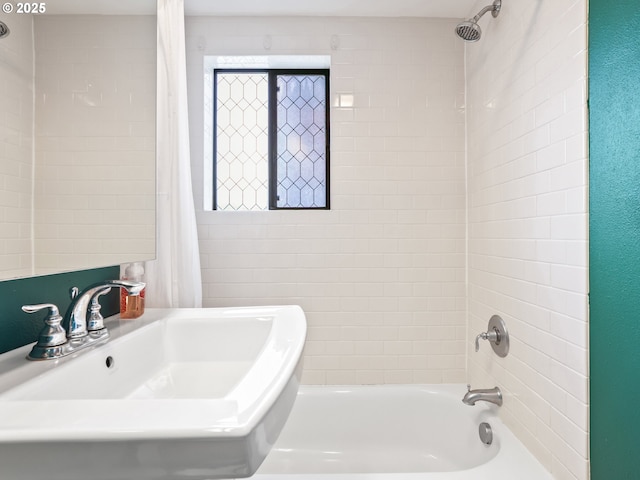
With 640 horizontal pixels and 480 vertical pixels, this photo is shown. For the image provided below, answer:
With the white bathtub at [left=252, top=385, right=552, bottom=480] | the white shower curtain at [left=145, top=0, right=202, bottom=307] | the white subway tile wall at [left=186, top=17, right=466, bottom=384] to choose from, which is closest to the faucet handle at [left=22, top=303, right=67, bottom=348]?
the white shower curtain at [left=145, top=0, right=202, bottom=307]

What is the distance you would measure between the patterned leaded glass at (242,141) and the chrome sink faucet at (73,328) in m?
1.25

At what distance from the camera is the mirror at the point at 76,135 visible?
87 cm

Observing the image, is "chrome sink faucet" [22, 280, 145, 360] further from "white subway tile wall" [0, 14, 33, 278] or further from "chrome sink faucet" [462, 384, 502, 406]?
"chrome sink faucet" [462, 384, 502, 406]

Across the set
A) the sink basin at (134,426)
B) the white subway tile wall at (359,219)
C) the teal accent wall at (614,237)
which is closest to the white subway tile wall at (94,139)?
the sink basin at (134,426)

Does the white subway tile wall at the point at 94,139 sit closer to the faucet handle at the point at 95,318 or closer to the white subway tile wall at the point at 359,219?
the faucet handle at the point at 95,318

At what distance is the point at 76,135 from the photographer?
3.50ft

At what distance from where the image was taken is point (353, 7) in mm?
1965

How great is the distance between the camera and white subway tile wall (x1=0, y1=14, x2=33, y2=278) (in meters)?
0.84

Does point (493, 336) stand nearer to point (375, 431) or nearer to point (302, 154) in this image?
point (375, 431)

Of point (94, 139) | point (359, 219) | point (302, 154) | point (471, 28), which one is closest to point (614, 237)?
point (471, 28)

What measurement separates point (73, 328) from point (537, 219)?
149 cm

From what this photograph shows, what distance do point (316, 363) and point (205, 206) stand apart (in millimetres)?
1055

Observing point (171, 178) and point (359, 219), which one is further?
point (359, 219)

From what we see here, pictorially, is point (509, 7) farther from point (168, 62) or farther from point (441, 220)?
point (168, 62)
